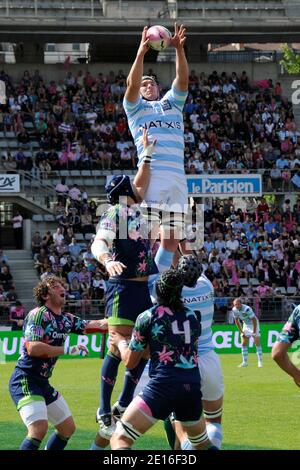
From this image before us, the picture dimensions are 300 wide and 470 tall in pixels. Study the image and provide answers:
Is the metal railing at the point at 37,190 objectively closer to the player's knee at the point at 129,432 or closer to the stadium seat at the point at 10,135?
the stadium seat at the point at 10,135

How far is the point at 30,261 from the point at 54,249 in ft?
5.92

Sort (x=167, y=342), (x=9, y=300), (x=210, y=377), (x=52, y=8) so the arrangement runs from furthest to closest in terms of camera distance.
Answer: (x=52, y=8) → (x=9, y=300) → (x=210, y=377) → (x=167, y=342)

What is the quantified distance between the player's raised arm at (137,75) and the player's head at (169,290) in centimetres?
261

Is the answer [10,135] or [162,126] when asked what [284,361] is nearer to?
[162,126]

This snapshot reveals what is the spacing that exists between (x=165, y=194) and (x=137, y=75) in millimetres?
1209

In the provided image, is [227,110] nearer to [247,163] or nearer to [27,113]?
[247,163]

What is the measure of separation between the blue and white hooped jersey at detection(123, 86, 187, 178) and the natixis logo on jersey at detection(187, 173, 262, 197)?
71.9 ft

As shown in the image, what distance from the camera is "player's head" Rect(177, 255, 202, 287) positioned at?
936cm

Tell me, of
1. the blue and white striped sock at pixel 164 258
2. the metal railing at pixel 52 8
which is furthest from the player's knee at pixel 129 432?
the metal railing at pixel 52 8

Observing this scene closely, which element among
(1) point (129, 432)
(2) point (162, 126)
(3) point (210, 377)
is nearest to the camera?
(1) point (129, 432)

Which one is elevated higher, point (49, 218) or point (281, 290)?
point (49, 218)

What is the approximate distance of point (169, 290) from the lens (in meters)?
8.81

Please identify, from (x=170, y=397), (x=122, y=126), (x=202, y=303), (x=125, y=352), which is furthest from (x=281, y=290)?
(x=170, y=397)

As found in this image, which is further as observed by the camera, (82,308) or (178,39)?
(82,308)
